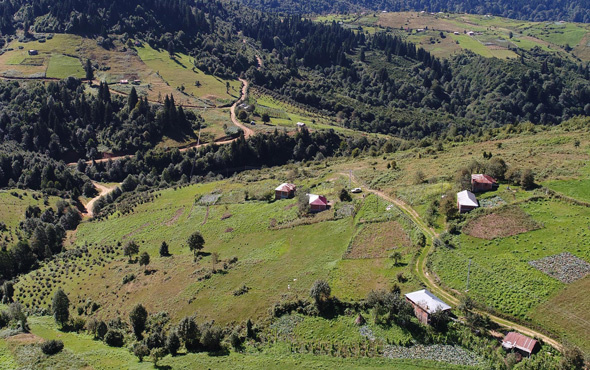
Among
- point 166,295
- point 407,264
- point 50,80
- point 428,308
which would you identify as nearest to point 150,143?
point 50,80

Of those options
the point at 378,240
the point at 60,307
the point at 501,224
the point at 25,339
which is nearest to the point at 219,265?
the point at 60,307

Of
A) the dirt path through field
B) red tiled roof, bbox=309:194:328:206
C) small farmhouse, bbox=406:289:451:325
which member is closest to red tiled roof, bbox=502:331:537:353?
small farmhouse, bbox=406:289:451:325

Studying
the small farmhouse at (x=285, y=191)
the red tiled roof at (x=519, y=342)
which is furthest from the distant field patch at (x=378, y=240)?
the small farmhouse at (x=285, y=191)

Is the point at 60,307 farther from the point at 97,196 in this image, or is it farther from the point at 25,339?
the point at 97,196

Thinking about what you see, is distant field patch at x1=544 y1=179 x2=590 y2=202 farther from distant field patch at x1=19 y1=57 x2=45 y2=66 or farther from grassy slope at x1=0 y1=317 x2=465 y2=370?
distant field patch at x1=19 y1=57 x2=45 y2=66

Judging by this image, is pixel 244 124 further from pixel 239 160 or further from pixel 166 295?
pixel 166 295

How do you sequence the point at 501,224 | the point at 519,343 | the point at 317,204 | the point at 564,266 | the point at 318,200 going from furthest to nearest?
1. the point at 318,200
2. the point at 317,204
3. the point at 501,224
4. the point at 564,266
5. the point at 519,343

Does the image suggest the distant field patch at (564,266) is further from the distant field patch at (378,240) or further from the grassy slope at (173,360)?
the grassy slope at (173,360)
